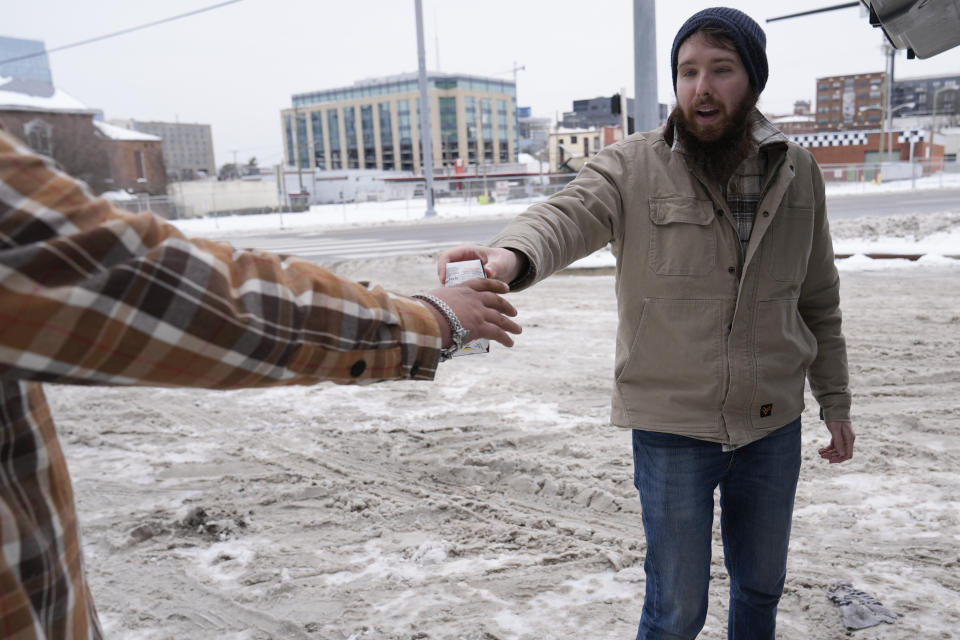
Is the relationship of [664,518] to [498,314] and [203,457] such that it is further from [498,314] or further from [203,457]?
[203,457]

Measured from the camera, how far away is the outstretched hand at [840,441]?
2.59 metres

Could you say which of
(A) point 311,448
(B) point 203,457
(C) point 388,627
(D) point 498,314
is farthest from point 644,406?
(B) point 203,457

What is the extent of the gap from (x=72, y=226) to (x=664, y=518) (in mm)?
1729

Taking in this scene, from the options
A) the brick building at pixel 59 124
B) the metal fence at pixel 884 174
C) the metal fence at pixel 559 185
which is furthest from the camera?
the brick building at pixel 59 124

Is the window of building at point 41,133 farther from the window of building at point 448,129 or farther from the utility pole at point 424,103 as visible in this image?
the window of building at point 448,129

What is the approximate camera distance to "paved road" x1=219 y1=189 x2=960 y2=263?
56.3 ft

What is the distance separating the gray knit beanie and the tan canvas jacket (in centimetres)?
25

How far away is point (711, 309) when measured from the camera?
7.08 feet

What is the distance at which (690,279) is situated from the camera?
2156 mm

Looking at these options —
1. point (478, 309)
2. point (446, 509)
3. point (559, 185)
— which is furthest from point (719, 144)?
point (559, 185)

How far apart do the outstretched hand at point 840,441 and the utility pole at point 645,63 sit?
641cm

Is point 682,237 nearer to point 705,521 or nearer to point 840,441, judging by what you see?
point 705,521

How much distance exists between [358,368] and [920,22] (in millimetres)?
A: 2503

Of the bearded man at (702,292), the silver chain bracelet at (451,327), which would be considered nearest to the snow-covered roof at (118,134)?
the bearded man at (702,292)
